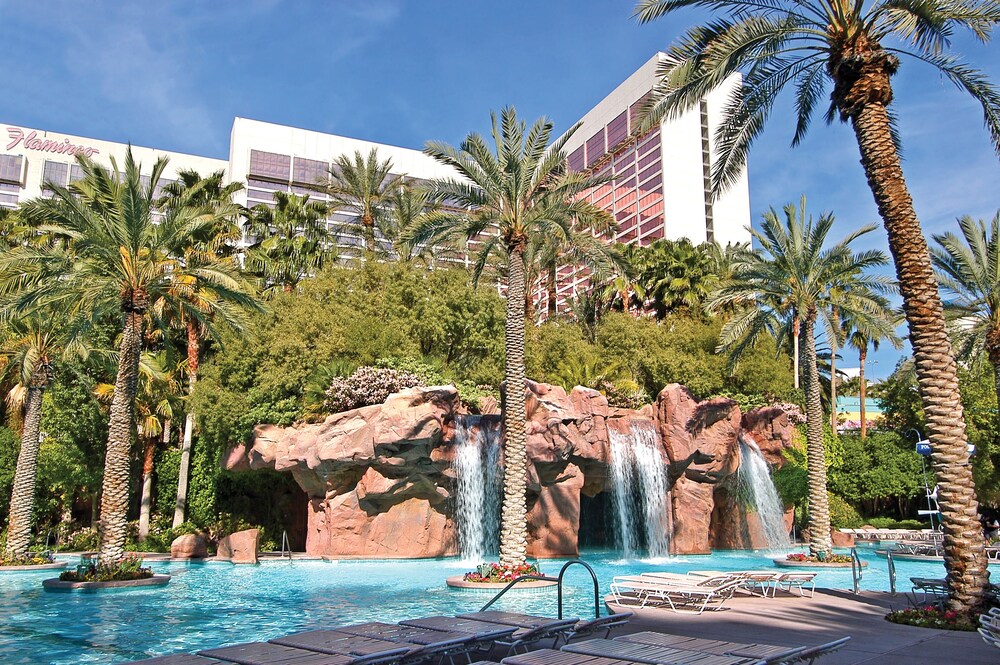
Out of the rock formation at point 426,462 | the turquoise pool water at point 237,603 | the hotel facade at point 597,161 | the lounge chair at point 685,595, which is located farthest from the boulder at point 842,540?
the hotel facade at point 597,161

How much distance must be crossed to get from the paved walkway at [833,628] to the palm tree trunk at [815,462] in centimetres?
853

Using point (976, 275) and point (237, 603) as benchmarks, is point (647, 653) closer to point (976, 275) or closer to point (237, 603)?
point (237, 603)

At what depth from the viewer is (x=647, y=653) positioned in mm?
6406

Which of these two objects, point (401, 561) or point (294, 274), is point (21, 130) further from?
point (401, 561)

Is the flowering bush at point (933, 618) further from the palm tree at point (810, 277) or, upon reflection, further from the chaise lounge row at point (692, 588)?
the palm tree at point (810, 277)

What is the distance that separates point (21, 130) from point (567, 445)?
303ft

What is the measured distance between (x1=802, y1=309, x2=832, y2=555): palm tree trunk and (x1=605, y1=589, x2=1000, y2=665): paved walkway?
336 inches

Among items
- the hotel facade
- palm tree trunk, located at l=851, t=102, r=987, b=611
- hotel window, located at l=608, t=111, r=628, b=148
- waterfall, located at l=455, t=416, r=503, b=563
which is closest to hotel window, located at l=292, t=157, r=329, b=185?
the hotel facade

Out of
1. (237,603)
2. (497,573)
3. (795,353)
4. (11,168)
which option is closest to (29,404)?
(237,603)

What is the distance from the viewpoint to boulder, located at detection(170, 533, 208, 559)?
24688 mm

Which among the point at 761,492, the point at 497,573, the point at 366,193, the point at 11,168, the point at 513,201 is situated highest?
the point at 11,168

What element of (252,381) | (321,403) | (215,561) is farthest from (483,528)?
(252,381)

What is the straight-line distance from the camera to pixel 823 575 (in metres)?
19.1

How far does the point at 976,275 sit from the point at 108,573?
26.6 m
